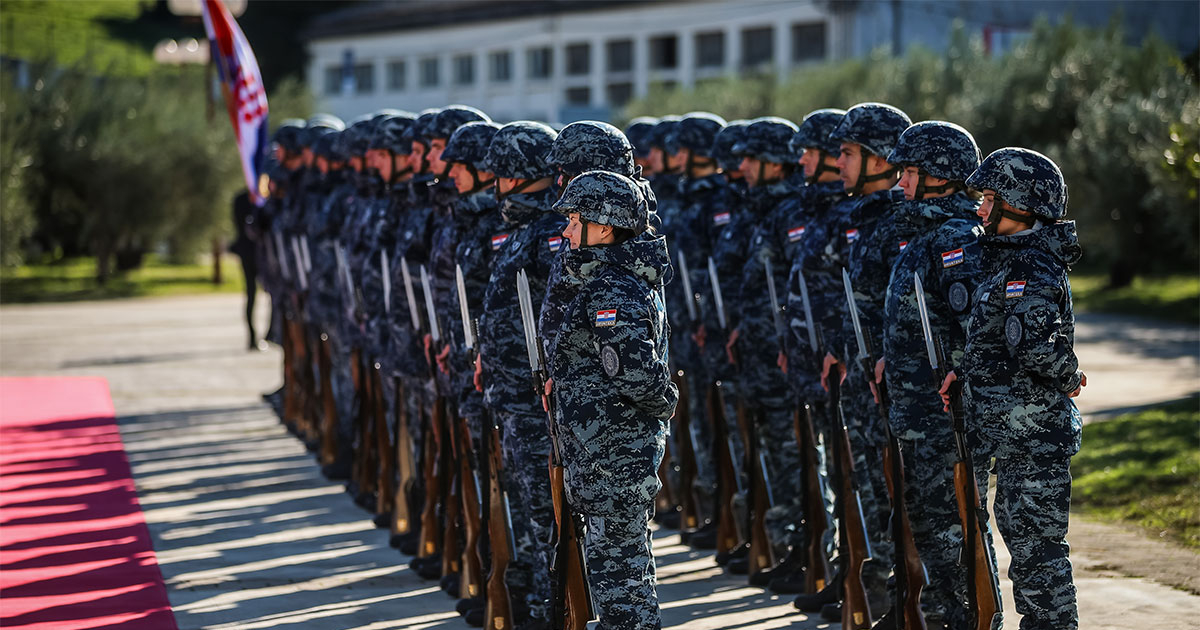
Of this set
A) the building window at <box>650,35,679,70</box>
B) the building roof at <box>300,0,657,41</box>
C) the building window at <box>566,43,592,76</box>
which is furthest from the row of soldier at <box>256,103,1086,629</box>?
the building window at <box>566,43,592,76</box>

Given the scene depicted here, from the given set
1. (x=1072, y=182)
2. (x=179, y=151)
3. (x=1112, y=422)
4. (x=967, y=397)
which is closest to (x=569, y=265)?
(x=967, y=397)

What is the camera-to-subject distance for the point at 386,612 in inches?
309

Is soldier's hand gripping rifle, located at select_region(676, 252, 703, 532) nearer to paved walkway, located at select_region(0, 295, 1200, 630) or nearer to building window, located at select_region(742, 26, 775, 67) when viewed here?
paved walkway, located at select_region(0, 295, 1200, 630)

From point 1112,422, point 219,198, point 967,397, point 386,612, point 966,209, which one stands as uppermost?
point 966,209

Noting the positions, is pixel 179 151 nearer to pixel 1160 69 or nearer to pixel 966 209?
pixel 1160 69

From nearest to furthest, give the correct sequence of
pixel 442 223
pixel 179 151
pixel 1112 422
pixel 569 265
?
pixel 569 265 → pixel 442 223 → pixel 1112 422 → pixel 179 151

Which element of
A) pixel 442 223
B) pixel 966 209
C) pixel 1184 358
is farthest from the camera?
pixel 1184 358

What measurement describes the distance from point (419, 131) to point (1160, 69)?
1697 centimetres

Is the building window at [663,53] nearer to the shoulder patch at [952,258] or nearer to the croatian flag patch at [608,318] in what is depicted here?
the shoulder patch at [952,258]

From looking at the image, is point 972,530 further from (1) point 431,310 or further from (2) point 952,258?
(1) point 431,310

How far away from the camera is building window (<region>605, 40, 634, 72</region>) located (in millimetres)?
49500

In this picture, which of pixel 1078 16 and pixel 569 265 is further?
pixel 1078 16

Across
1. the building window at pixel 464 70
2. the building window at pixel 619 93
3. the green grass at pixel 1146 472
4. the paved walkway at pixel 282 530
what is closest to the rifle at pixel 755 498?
the paved walkway at pixel 282 530

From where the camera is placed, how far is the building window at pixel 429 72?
184 feet
